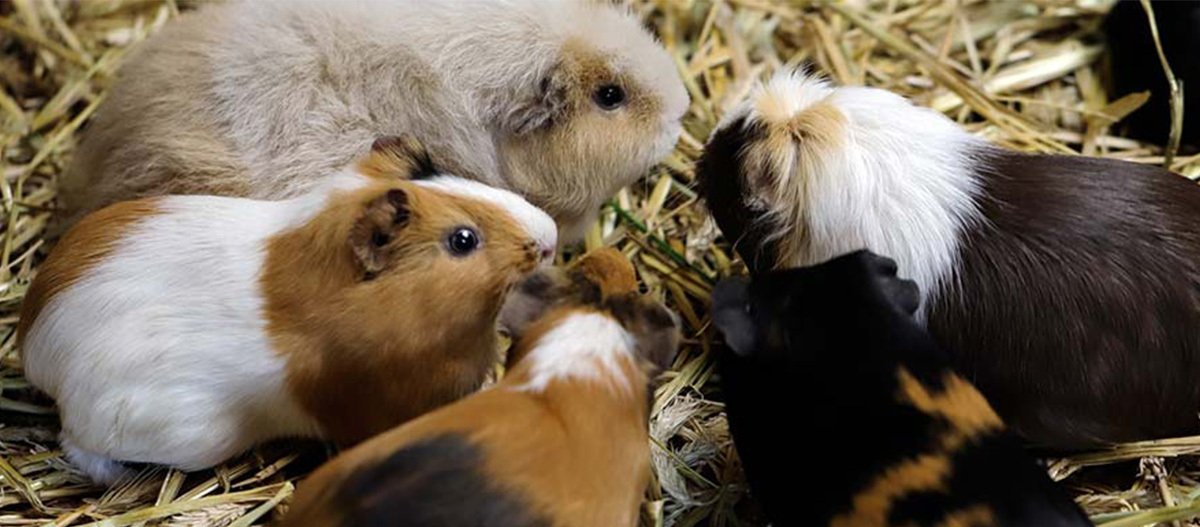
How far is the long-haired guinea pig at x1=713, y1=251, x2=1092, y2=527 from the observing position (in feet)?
5.53

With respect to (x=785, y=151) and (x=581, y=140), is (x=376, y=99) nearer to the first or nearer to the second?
(x=581, y=140)

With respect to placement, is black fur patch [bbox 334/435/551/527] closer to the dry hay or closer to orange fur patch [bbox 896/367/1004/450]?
the dry hay

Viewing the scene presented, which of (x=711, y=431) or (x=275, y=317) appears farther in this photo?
(x=711, y=431)

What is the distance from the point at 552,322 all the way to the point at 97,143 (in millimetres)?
1093

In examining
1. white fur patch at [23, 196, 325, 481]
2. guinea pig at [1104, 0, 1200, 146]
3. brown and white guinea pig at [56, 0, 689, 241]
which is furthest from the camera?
guinea pig at [1104, 0, 1200, 146]

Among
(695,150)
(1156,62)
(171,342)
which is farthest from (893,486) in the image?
(1156,62)

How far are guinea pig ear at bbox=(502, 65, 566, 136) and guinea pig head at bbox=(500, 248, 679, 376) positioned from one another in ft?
1.86

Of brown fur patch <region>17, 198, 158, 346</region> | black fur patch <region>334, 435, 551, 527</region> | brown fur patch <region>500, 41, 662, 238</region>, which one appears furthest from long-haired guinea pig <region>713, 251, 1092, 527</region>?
brown fur patch <region>17, 198, 158, 346</region>

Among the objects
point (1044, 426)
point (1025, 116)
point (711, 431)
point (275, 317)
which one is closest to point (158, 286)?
point (275, 317)

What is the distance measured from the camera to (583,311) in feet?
5.79

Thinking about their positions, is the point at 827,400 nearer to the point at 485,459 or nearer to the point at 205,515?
the point at 485,459

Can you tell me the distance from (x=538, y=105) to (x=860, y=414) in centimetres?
88

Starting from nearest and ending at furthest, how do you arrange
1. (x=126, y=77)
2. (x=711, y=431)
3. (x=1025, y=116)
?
(x=711, y=431) → (x=126, y=77) → (x=1025, y=116)

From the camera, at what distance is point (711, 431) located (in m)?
2.24
